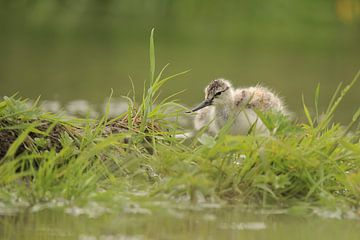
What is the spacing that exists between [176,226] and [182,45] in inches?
478

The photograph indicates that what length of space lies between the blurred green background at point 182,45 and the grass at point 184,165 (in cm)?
511

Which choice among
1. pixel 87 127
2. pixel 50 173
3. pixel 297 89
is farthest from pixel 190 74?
pixel 50 173

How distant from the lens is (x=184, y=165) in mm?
5738

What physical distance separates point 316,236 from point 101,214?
3.52 ft

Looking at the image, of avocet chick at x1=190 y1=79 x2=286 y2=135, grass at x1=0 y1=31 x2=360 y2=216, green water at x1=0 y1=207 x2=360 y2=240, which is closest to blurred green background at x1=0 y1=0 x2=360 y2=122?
avocet chick at x1=190 y1=79 x2=286 y2=135

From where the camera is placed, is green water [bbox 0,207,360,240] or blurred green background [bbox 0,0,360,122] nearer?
green water [bbox 0,207,360,240]

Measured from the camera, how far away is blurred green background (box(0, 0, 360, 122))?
13070 mm

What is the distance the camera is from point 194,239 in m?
4.99

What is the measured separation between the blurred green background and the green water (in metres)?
5.68

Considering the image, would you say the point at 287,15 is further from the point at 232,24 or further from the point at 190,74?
the point at 190,74

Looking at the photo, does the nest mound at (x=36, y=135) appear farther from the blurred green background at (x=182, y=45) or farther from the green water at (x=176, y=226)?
the blurred green background at (x=182, y=45)

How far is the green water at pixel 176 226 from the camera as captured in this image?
196 inches

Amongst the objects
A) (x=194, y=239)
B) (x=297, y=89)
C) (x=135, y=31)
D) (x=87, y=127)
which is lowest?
(x=194, y=239)

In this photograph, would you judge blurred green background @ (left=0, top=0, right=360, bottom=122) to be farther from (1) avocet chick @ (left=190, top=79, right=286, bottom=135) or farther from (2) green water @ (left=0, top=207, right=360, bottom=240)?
(2) green water @ (left=0, top=207, right=360, bottom=240)
